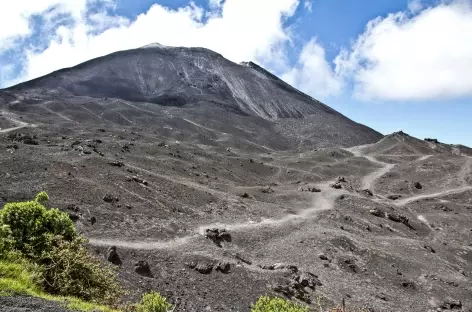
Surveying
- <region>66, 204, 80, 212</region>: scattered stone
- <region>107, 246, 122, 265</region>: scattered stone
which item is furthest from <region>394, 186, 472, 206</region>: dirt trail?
→ <region>107, 246, 122, 265</region>: scattered stone

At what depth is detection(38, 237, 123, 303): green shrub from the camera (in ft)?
39.1

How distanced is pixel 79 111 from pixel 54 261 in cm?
7789

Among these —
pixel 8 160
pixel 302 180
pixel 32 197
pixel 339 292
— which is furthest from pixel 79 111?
pixel 339 292

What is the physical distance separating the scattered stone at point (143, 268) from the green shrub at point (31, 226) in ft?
22.0

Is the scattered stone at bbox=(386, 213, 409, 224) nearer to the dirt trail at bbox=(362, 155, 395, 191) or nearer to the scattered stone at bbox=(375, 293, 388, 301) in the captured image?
the dirt trail at bbox=(362, 155, 395, 191)

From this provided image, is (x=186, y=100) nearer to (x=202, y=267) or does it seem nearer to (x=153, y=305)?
(x=202, y=267)

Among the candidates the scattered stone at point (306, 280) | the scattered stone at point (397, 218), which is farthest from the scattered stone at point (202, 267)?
the scattered stone at point (397, 218)

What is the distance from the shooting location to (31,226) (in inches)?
529

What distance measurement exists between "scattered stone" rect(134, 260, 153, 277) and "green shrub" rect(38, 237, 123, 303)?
7186 millimetres

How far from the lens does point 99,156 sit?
37.3m

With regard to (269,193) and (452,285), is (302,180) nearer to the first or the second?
(269,193)

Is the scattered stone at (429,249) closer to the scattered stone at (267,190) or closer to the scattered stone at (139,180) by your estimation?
the scattered stone at (267,190)

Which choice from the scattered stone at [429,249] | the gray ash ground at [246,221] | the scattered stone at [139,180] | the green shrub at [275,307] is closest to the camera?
the green shrub at [275,307]

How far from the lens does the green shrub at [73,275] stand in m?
11.9
